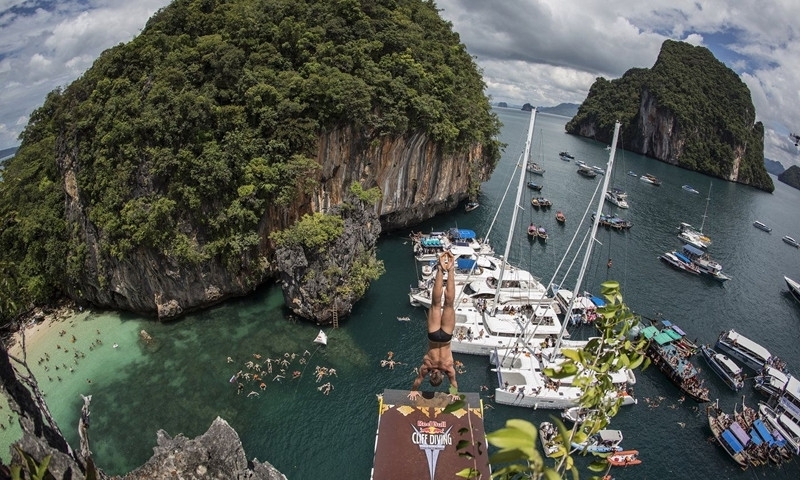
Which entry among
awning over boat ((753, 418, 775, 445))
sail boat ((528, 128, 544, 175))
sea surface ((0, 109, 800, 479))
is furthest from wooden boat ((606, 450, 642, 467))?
sail boat ((528, 128, 544, 175))

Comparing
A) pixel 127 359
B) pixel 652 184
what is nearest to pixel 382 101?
pixel 127 359

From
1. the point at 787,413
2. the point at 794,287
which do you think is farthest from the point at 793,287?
the point at 787,413

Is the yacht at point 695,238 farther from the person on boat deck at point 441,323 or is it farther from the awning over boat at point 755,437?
the person on boat deck at point 441,323

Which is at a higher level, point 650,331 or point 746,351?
point 650,331

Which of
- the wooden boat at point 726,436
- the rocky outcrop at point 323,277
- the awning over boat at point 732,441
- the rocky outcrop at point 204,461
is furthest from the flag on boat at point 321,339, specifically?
the awning over boat at point 732,441

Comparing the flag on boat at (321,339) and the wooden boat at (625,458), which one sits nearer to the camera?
the wooden boat at (625,458)

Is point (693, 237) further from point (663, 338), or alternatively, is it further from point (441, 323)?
point (441, 323)
